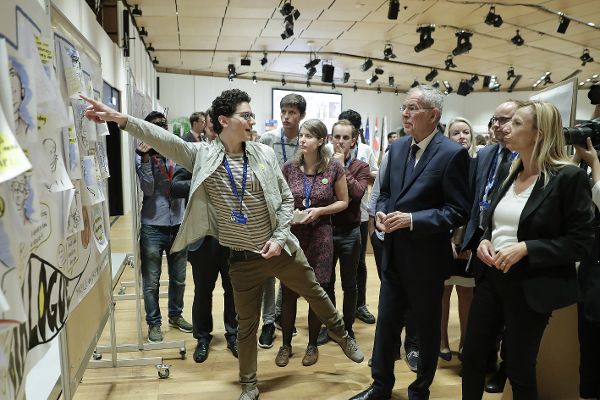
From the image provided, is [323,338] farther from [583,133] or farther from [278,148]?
[583,133]

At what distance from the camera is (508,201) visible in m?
1.79

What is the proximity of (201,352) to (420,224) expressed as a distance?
167 centimetres

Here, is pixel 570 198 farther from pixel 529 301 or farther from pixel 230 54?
pixel 230 54

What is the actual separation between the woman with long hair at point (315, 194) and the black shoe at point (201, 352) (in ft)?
1.53

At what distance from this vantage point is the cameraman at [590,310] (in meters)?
1.90

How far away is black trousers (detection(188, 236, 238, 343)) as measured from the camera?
2678 mm

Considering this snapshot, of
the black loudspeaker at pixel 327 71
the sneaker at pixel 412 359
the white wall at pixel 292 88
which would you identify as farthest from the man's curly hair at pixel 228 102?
the white wall at pixel 292 88

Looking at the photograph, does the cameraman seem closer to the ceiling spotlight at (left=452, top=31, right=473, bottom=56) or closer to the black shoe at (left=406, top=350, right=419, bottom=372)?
the black shoe at (left=406, top=350, right=419, bottom=372)

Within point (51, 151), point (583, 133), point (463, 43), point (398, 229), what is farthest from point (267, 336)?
point (463, 43)

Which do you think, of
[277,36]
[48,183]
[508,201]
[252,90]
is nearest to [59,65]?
[48,183]

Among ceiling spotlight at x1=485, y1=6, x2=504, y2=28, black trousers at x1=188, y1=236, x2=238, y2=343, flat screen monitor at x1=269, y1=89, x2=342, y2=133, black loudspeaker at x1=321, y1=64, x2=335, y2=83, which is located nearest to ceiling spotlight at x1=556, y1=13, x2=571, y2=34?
ceiling spotlight at x1=485, y1=6, x2=504, y2=28

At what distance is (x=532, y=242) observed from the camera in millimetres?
1639

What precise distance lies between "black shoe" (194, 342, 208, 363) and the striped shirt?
3.24ft

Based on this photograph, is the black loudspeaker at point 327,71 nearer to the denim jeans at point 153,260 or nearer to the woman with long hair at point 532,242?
the denim jeans at point 153,260
